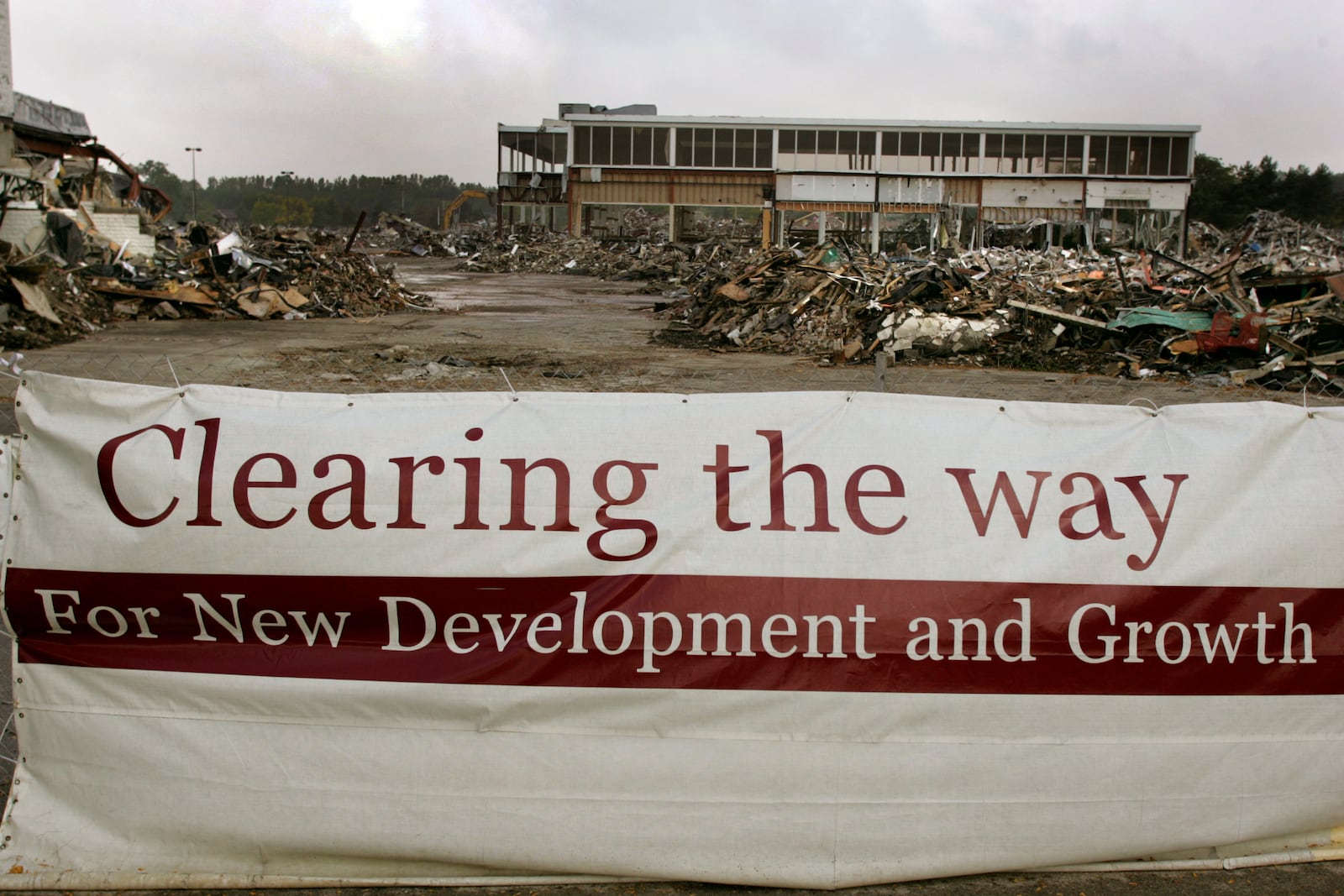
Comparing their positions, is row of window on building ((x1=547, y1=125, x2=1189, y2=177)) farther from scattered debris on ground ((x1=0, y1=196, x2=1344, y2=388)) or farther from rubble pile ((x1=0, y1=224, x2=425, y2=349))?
rubble pile ((x1=0, y1=224, x2=425, y2=349))

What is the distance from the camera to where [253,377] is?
14789mm

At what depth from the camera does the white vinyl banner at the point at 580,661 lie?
2951 millimetres

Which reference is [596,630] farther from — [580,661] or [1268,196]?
[1268,196]

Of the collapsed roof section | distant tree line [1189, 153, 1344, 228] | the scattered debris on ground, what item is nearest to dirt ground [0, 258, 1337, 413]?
the scattered debris on ground

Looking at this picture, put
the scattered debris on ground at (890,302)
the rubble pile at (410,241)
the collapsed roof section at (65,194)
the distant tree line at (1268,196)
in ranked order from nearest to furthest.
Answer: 1. the scattered debris on ground at (890,302)
2. the collapsed roof section at (65,194)
3. the rubble pile at (410,241)
4. the distant tree line at (1268,196)

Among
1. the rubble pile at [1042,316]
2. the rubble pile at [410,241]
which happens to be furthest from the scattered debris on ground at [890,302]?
the rubble pile at [410,241]

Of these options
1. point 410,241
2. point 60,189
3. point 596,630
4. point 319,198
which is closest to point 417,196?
point 319,198

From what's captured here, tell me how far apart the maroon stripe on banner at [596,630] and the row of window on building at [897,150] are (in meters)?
56.6

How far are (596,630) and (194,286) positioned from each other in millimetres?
23881

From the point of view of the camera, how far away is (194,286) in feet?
79.2

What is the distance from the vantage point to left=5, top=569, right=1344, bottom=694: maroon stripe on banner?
296 cm

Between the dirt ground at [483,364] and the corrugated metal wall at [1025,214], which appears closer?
the dirt ground at [483,364]

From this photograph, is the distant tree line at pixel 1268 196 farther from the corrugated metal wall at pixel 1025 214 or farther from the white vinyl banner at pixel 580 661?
the white vinyl banner at pixel 580 661

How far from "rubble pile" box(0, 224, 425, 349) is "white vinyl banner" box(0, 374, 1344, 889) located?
16593mm
